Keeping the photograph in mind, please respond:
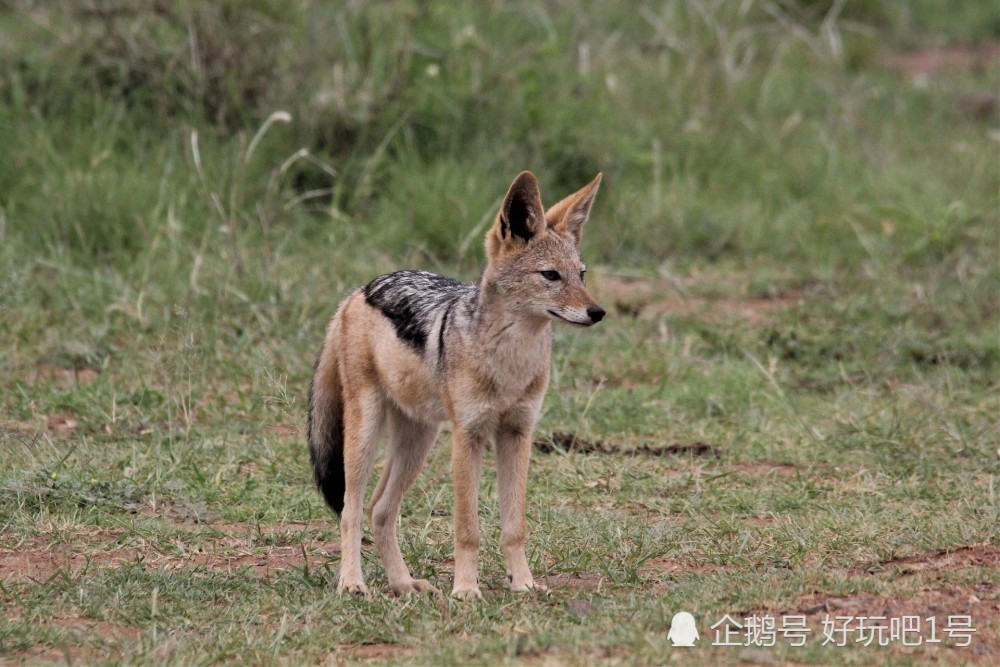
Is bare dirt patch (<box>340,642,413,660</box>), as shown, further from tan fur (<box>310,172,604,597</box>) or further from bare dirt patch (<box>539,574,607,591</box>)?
bare dirt patch (<box>539,574,607,591</box>)

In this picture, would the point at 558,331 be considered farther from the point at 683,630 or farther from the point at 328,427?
the point at 683,630

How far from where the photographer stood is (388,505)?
491 cm

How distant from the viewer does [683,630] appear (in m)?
4.03

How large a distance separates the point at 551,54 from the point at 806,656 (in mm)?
6310

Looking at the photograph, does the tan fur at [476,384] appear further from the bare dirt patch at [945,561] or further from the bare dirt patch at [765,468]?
the bare dirt patch at [765,468]

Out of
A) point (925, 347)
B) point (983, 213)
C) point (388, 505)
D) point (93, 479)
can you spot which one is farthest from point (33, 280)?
point (983, 213)

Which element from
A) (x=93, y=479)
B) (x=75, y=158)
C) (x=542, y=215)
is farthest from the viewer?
(x=75, y=158)

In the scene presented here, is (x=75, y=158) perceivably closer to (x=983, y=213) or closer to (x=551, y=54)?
(x=551, y=54)

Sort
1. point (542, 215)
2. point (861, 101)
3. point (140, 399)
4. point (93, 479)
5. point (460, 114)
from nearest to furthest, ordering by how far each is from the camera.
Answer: point (542, 215) → point (93, 479) → point (140, 399) → point (460, 114) → point (861, 101)

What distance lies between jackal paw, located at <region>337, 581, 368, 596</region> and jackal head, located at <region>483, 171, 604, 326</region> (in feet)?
3.35

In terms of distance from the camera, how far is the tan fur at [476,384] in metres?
4.60

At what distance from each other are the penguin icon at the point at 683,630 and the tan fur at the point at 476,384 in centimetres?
66

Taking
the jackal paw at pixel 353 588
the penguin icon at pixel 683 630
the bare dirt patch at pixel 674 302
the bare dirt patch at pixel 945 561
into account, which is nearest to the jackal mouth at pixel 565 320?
the penguin icon at pixel 683 630

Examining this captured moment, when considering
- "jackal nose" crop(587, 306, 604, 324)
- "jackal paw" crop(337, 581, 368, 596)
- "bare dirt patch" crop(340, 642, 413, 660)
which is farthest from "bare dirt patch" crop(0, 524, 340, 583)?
"jackal nose" crop(587, 306, 604, 324)
